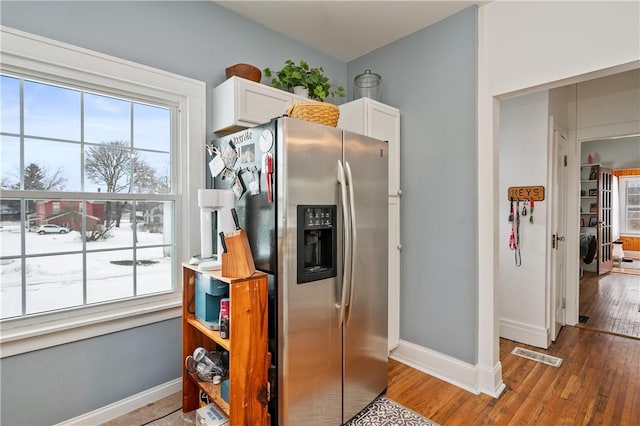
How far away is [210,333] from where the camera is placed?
1.62m

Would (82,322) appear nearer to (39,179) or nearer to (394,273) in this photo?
(39,179)

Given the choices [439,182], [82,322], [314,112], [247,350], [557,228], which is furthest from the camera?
[557,228]

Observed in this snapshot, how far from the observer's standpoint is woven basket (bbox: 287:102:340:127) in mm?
1825

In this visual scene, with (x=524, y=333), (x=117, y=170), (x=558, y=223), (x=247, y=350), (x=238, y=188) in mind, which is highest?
(x=117, y=170)

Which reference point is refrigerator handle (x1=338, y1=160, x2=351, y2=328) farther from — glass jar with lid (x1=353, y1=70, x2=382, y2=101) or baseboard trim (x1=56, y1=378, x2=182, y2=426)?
baseboard trim (x1=56, y1=378, x2=182, y2=426)

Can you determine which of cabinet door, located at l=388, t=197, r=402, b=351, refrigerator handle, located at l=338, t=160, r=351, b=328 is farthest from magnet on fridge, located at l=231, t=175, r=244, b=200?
cabinet door, located at l=388, t=197, r=402, b=351

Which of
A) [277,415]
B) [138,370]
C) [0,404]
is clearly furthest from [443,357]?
[0,404]

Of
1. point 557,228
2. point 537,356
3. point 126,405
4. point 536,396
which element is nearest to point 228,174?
point 126,405

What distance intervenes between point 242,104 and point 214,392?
175 cm

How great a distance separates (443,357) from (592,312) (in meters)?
2.75

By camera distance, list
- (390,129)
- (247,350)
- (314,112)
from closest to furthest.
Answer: (247,350) < (314,112) < (390,129)

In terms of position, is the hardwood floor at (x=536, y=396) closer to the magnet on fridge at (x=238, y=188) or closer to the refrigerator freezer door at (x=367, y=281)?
the refrigerator freezer door at (x=367, y=281)

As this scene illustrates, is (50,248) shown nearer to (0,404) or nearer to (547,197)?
(0,404)

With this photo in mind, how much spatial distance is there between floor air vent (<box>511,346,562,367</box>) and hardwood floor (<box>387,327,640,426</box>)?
0.05m
